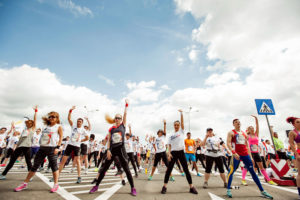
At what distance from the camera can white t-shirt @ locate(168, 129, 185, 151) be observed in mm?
5258

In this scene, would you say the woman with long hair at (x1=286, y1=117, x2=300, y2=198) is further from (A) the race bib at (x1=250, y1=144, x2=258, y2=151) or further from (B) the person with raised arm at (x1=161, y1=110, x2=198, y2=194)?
(A) the race bib at (x1=250, y1=144, x2=258, y2=151)

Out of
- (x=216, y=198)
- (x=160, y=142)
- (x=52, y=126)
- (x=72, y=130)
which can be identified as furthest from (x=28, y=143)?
(x=216, y=198)

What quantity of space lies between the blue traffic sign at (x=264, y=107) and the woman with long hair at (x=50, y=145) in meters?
8.16

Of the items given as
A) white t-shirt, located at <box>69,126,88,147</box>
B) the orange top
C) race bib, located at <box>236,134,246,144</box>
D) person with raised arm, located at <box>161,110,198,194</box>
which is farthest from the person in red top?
white t-shirt, located at <box>69,126,88,147</box>

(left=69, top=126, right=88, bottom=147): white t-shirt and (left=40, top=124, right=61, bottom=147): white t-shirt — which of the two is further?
(left=69, top=126, right=88, bottom=147): white t-shirt

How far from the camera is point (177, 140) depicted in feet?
17.5

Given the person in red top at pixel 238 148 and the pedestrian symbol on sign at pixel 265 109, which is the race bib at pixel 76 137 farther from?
the pedestrian symbol on sign at pixel 265 109

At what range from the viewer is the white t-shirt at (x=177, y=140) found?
5.26 meters

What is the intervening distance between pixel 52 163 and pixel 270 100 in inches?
357

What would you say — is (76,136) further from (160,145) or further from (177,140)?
(177,140)

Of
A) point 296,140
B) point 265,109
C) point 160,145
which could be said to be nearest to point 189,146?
point 160,145

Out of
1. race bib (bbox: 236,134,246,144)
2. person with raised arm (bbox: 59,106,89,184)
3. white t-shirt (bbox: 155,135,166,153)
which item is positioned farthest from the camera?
white t-shirt (bbox: 155,135,166,153)

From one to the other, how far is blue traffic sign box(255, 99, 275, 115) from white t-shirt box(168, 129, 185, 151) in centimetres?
445

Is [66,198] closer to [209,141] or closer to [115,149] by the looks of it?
[115,149]
